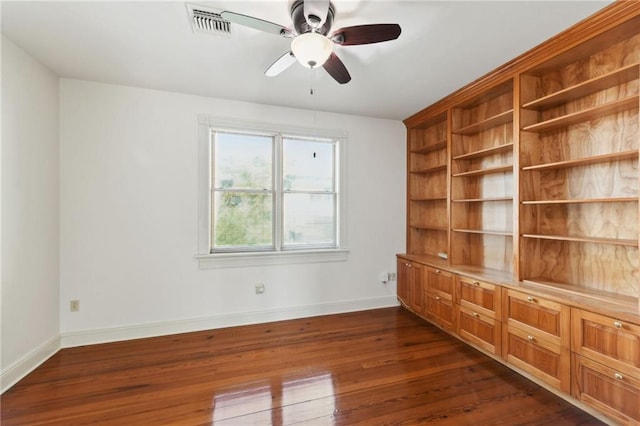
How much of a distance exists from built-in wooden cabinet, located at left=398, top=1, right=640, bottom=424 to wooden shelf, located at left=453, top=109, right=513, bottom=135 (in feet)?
0.07

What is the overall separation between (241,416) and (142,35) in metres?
2.79

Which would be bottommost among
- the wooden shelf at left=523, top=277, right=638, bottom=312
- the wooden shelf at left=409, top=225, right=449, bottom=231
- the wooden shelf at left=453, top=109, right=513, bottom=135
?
the wooden shelf at left=523, top=277, right=638, bottom=312

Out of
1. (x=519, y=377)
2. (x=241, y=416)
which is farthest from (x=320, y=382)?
(x=519, y=377)

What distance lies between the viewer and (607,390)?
1749mm

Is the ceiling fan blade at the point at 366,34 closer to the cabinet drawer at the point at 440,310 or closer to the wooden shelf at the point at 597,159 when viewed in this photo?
the wooden shelf at the point at 597,159

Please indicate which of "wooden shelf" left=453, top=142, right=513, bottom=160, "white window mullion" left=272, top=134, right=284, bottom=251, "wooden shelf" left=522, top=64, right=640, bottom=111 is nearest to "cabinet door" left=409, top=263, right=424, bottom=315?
"wooden shelf" left=453, top=142, right=513, bottom=160

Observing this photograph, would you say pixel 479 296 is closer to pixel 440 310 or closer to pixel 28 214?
pixel 440 310

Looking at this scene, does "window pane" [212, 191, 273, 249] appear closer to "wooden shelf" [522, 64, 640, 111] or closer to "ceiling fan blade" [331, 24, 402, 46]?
"ceiling fan blade" [331, 24, 402, 46]

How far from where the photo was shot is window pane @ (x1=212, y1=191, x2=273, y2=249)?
3.38 m

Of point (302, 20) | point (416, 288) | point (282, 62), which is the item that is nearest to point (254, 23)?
point (302, 20)

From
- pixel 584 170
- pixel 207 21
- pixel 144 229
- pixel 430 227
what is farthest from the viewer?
pixel 430 227

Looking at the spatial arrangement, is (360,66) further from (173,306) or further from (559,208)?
(173,306)

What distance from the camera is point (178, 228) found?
3.15m

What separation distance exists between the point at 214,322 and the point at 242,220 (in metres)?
1.22
